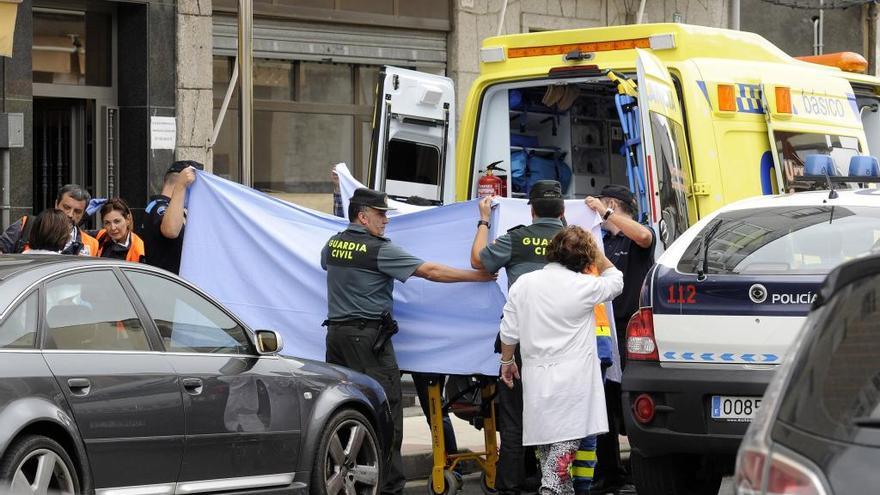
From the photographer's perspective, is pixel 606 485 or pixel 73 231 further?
pixel 73 231

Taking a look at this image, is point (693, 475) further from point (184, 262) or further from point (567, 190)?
point (567, 190)

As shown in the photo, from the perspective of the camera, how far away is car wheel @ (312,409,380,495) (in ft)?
26.8

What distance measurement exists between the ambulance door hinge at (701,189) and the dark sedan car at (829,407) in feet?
19.7

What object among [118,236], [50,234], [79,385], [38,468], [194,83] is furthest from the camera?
[194,83]

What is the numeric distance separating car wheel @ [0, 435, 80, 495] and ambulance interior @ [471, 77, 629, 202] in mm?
5909

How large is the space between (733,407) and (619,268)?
2.28 metres

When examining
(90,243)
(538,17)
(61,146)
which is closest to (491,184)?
(90,243)

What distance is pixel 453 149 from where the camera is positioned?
12430 millimetres

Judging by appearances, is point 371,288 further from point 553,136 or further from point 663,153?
point 553,136

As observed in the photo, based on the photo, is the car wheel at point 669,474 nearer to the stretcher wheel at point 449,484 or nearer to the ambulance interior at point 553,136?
the stretcher wheel at point 449,484

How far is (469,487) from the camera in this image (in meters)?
10.2

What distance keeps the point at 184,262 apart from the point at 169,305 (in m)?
2.78

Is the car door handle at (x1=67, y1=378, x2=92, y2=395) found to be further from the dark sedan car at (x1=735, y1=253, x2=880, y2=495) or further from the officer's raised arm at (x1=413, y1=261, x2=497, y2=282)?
the dark sedan car at (x1=735, y1=253, x2=880, y2=495)

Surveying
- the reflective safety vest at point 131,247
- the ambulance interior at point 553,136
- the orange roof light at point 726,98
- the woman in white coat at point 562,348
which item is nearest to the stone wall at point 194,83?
the ambulance interior at point 553,136
